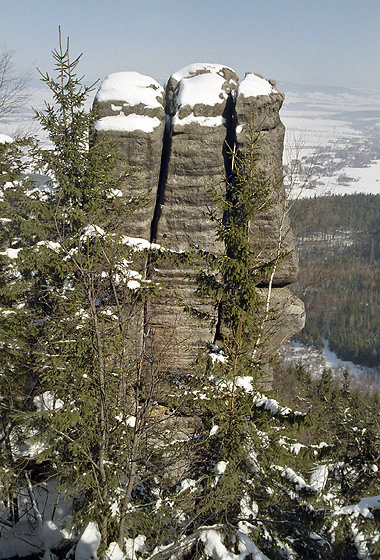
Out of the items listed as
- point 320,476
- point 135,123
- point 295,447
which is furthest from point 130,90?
point 320,476

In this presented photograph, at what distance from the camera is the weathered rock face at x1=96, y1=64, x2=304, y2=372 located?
44.7 ft

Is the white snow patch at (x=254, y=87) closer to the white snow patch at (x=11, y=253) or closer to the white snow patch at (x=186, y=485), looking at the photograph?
the white snow patch at (x=11, y=253)

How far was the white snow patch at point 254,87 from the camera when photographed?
13.4m

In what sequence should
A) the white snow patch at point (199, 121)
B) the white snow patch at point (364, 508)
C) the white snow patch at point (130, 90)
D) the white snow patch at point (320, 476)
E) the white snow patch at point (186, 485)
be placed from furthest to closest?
the white snow patch at point (199, 121) → the white snow patch at point (130, 90) → the white snow patch at point (320, 476) → the white snow patch at point (364, 508) → the white snow patch at point (186, 485)

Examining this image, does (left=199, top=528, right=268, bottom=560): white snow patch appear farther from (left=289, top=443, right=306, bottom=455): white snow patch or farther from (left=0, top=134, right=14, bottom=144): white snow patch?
(left=0, top=134, right=14, bottom=144): white snow patch

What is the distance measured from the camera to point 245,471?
8.42 meters

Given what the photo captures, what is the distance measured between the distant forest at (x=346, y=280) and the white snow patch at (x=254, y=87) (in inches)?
2028

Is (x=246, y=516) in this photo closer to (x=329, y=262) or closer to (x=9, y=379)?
(x=9, y=379)

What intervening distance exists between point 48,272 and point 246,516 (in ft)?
23.7

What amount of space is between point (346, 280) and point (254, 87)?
110113 mm

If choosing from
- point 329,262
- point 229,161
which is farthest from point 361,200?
point 229,161

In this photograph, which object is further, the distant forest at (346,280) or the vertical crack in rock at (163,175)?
the distant forest at (346,280)

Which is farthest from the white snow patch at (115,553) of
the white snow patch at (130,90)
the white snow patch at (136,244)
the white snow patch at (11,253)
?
the white snow patch at (130,90)

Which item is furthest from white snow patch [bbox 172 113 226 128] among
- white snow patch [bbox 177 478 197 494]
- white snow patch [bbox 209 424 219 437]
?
white snow patch [bbox 177 478 197 494]
